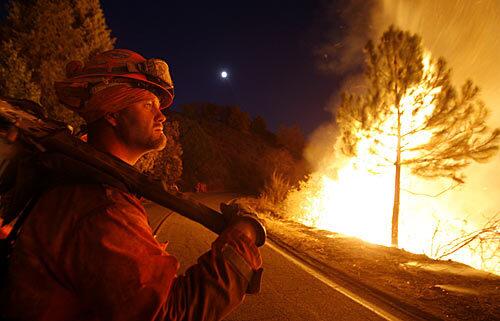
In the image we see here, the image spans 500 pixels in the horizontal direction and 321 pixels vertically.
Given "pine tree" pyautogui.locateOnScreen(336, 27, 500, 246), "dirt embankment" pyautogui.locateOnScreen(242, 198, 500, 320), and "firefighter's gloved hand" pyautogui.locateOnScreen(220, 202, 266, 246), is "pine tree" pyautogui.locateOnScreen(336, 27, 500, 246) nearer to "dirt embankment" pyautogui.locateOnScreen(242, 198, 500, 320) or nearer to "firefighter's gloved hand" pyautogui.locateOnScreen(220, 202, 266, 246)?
"dirt embankment" pyautogui.locateOnScreen(242, 198, 500, 320)

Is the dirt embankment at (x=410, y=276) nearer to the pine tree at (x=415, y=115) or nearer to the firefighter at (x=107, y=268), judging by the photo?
the pine tree at (x=415, y=115)

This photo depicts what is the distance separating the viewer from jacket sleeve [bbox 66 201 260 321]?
1057 millimetres

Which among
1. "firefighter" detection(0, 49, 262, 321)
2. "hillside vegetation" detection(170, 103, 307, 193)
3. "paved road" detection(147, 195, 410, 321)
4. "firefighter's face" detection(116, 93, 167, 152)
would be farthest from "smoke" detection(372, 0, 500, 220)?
"firefighter" detection(0, 49, 262, 321)

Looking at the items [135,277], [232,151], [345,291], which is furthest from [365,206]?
[232,151]

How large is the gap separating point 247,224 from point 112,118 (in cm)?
93

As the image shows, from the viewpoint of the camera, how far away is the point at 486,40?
13.6 meters

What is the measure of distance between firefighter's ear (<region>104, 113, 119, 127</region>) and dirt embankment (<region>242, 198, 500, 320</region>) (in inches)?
185

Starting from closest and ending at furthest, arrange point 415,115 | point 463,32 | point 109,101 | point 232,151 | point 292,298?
point 109,101 < point 292,298 < point 415,115 < point 463,32 < point 232,151

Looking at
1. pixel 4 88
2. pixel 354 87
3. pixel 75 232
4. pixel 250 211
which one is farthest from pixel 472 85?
pixel 4 88

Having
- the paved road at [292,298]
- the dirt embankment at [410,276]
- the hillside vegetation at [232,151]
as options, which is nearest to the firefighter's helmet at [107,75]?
the paved road at [292,298]

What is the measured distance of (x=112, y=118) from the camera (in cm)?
168

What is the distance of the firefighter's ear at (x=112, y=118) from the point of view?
1.67 meters

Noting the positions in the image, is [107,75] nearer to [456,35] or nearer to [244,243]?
[244,243]

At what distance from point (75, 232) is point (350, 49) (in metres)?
14.8
